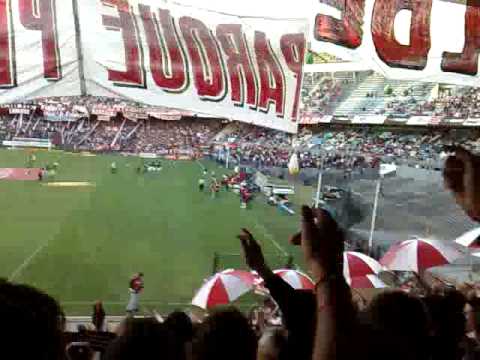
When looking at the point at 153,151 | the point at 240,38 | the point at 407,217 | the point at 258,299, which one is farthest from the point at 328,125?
the point at 240,38

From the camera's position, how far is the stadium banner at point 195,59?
7.36 ft

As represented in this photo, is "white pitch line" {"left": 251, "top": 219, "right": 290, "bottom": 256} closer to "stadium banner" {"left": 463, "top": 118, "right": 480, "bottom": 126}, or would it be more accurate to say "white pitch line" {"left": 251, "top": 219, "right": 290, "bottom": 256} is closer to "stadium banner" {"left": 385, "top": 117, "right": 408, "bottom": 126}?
"stadium banner" {"left": 463, "top": 118, "right": 480, "bottom": 126}

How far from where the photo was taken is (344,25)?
2.49 metres

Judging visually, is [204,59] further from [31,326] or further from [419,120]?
[419,120]

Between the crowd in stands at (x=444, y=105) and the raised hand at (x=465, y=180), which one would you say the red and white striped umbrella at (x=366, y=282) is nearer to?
the raised hand at (x=465, y=180)

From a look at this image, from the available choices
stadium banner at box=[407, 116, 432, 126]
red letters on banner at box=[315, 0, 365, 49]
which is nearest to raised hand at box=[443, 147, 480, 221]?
red letters on banner at box=[315, 0, 365, 49]

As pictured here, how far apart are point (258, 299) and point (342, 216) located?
218 centimetres

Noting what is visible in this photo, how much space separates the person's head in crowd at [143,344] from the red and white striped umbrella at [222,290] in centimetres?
390

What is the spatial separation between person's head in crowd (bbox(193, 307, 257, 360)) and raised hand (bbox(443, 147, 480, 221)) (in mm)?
402

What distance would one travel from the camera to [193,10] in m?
2.29

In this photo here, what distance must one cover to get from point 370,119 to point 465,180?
19.7 m

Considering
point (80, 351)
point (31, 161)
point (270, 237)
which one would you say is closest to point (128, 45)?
point (80, 351)

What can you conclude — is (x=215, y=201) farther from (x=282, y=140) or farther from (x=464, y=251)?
(x=464, y=251)

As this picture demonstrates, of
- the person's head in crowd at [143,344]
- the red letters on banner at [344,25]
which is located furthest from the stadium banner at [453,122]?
the person's head in crowd at [143,344]
